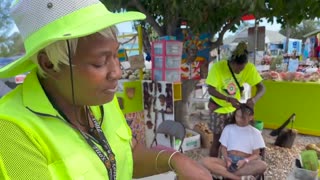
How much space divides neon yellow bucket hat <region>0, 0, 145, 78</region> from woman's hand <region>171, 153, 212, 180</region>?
43cm

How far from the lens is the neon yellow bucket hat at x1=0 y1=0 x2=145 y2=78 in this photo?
736 mm

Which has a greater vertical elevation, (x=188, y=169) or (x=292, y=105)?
(x=188, y=169)

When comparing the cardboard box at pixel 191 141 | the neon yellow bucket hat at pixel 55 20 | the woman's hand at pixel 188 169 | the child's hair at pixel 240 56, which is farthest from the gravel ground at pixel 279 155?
the neon yellow bucket hat at pixel 55 20

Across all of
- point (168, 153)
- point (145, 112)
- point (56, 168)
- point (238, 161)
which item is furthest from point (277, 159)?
point (56, 168)

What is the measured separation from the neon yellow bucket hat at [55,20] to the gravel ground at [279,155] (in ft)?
10.8

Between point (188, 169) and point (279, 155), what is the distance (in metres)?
4.40

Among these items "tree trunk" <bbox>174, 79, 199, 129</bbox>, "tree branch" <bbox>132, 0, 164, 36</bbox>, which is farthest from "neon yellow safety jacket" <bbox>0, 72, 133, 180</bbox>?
"tree trunk" <bbox>174, 79, 199, 129</bbox>

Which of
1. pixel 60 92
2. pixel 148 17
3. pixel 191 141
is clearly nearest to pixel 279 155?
pixel 191 141

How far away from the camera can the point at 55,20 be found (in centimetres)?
76

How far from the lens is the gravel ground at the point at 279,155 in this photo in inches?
166

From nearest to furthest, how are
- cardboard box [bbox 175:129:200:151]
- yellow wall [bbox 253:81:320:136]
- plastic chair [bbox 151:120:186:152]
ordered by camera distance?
plastic chair [bbox 151:120:186:152]
cardboard box [bbox 175:129:200:151]
yellow wall [bbox 253:81:320:136]

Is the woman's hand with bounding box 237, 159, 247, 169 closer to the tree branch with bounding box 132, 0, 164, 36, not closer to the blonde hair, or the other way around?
the tree branch with bounding box 132, 0, 164, 36

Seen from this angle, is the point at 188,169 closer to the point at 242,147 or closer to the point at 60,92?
the point at 60,92

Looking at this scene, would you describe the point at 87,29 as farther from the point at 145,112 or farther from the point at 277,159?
the point at 277,159
